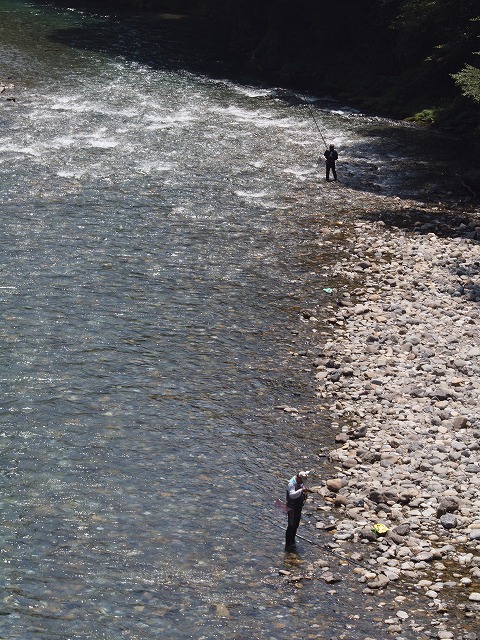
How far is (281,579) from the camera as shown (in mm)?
16094

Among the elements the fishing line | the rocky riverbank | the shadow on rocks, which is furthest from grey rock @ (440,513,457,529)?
the shadow on rocks

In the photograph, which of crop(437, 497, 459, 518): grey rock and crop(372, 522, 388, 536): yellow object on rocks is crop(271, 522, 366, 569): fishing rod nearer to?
crop(372, 522, 388, 536): yellow object on rocks

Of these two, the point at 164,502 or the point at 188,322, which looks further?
the point at 188,322

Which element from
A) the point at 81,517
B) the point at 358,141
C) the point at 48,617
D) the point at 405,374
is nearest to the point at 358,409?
the point at 405,374

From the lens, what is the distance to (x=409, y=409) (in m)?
21.1

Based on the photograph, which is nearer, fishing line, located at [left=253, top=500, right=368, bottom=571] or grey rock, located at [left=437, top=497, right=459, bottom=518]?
fishing line, located at [left=253, top=500, right=368, bottom=571]

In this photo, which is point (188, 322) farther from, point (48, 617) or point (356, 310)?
point (48, 617)

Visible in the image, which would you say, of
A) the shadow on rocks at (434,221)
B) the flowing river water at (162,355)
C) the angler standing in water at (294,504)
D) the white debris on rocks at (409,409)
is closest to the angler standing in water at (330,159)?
the flowing river water at (162,355)

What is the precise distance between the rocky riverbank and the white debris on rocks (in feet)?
0.09

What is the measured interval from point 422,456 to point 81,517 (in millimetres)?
7412

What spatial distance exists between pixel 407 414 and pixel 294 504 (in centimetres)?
530

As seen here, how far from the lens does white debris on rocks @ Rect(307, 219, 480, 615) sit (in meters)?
17.0

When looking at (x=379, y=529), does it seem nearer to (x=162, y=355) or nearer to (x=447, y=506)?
(x=447, y=506)

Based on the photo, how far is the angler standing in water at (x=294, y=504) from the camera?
54.7 ft
